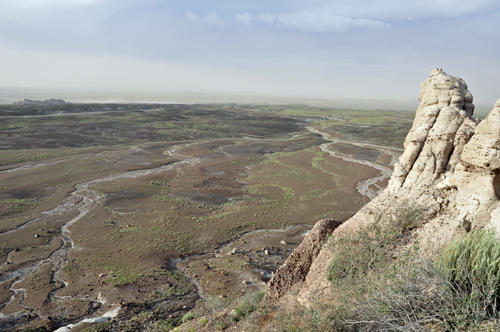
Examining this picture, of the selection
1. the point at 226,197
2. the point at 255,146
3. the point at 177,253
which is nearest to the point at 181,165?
the point at 226,197

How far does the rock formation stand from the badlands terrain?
3.98 feet

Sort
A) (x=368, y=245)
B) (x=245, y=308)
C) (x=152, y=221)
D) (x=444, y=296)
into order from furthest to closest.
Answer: (x=152, y=221), (x=245, y=308), (x=368, y=245), (x=444, y=296)

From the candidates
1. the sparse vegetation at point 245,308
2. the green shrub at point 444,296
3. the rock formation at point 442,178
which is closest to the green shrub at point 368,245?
the rock formation at point 442,178

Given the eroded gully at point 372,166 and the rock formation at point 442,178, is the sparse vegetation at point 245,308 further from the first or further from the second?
the eroded gully at point 372,166

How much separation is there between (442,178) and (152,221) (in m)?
19.9

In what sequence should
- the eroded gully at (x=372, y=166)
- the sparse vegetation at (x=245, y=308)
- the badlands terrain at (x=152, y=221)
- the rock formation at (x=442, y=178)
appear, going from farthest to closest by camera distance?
1. the eroded gully at (x=372, y=166)
2. the badlands terrain at (x=152, y=221)
3. the sparse vegetation at (x=245, y=308)
4. the rock formation at (x=442, y=178)

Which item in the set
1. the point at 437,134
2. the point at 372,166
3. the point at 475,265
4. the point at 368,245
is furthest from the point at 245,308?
the point at 372,166

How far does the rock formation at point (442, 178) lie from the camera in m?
8.45

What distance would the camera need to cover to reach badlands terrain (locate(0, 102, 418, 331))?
14.3m

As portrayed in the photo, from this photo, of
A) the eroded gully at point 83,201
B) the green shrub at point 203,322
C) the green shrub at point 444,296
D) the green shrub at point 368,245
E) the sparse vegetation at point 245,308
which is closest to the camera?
the green shrub at point 444,296

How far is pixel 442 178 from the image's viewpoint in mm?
10305

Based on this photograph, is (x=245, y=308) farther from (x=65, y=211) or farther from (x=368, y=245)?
(x=65, y=211)

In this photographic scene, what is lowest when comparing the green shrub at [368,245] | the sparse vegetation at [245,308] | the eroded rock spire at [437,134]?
the sparse vegetation at [245,308]

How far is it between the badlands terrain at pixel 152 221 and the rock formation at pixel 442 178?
1214mm
